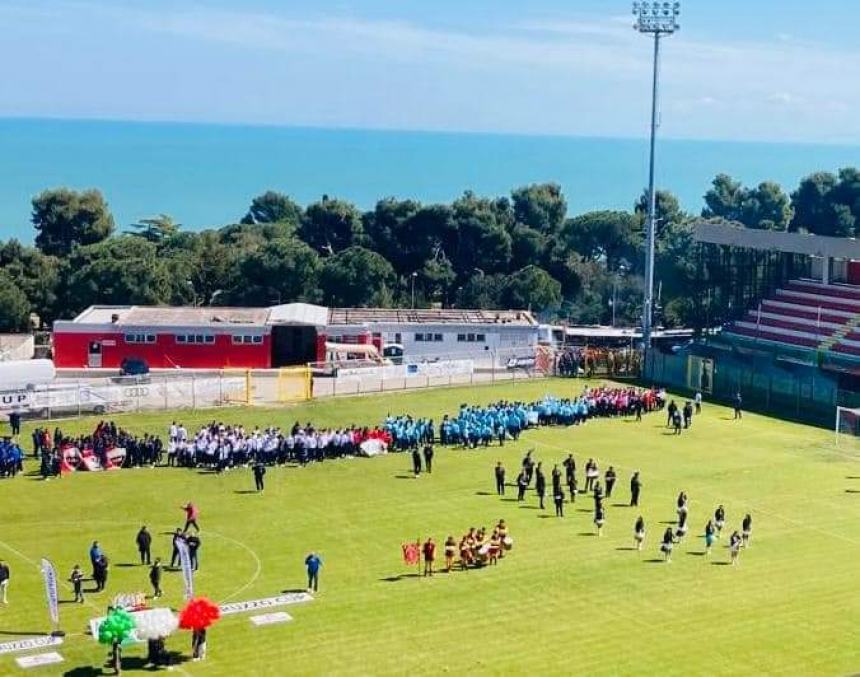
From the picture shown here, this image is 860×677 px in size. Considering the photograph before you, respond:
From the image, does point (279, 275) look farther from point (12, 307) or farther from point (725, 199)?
point (725, 199)

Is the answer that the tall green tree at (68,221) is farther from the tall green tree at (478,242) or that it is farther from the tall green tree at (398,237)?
the tall green tree at (478,242)

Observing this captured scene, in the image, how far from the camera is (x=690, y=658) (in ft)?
89.4

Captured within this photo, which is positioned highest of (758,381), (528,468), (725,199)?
(725,199)

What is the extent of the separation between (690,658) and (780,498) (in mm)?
15368

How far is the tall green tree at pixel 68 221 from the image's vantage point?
330ft

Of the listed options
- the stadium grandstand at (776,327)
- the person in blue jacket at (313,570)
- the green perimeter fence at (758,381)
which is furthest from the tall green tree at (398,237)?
the person in blue jacket at (313,570)

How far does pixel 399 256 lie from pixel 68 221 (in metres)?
24.9

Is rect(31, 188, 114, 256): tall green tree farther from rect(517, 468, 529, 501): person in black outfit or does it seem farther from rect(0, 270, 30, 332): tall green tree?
rect(517, 468, 529, 501): person in black outfit

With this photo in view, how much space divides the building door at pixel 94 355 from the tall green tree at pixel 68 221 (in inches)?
1494

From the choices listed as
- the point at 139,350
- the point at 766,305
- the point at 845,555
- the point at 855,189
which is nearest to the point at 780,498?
the point at 845,555

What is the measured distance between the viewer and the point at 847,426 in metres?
52.7

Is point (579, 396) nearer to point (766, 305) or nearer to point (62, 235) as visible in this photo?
point (766, 305)

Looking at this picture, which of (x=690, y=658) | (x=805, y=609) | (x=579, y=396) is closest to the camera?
(x=690, y=658)

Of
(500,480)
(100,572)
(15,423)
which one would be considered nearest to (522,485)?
(500,480)
